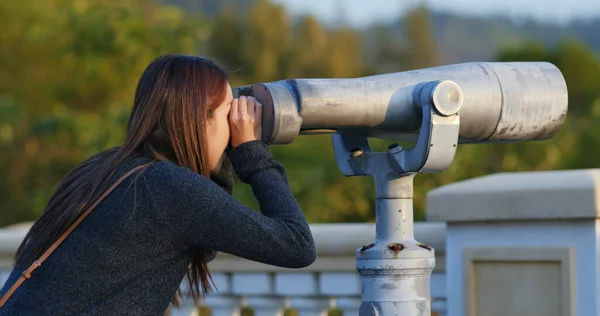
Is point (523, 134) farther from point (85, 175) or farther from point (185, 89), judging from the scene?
point (85, 175)

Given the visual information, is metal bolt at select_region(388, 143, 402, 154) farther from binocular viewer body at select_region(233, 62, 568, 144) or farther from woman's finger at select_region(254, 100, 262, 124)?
woman's finger at select_region(254, 100, 262, 124)

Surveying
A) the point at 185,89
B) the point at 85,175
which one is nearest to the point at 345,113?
the point at 185,89

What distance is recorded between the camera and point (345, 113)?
6.30ft

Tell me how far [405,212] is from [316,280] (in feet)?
2.81

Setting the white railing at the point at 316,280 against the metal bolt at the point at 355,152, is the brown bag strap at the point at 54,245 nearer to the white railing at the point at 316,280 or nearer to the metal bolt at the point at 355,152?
the metal bolt at the point at 355,152

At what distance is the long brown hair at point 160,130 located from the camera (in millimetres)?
1929

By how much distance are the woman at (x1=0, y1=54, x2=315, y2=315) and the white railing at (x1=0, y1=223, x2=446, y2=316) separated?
71cm

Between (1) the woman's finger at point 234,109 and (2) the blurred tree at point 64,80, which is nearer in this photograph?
(1) the woman's finger at point 234,109

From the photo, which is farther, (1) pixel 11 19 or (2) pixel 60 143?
(1) pixel 11 19

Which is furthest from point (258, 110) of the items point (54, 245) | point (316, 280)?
point (316, 280)

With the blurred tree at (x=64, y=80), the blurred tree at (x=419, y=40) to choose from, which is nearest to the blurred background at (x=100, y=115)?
the blurred tree at (x=64, y=80)

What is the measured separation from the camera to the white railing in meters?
2.60

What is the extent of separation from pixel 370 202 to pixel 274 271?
390 cm

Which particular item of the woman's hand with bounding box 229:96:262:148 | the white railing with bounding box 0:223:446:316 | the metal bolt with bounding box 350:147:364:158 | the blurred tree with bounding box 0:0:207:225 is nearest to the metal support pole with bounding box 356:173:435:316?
the metal bolt with bounding box 350:147:364:158
